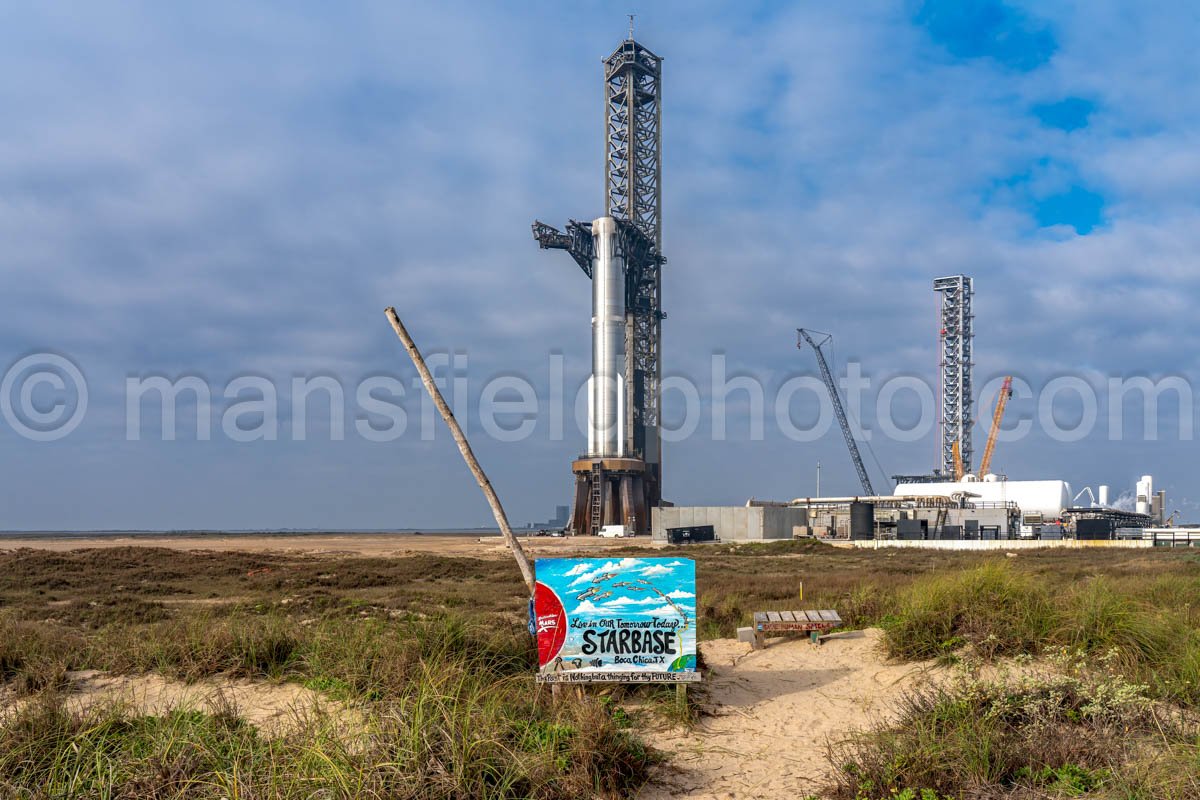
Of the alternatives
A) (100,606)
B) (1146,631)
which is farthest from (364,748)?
(100,606)

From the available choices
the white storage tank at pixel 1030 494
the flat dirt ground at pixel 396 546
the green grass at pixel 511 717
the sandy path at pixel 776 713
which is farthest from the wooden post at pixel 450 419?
the white storage tank at pixel 1030 494

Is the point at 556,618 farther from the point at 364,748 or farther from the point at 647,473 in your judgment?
the point at 647,473

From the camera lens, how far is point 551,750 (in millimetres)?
6715

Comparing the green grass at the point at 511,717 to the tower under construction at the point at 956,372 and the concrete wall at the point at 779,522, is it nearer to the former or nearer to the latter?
the concrete wall at the point at 779,522

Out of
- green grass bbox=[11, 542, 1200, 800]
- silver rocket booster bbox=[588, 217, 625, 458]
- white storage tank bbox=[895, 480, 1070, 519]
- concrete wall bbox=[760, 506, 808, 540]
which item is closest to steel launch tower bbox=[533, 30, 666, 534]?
silver rocket booster bbox=[588, 217, 625, 458]

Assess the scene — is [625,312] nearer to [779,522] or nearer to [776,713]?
[779,522]

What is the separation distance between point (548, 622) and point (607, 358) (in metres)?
74.5

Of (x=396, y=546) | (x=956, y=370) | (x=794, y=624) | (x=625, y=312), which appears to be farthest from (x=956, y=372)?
(x=794, y=624)

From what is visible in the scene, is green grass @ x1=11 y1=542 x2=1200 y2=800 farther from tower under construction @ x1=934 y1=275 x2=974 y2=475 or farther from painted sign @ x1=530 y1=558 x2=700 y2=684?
tower under construction @ x1=934 y1=275 x2=974 y2=475

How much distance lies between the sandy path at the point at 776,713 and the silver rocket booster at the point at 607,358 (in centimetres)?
7044

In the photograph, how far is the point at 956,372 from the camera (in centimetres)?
12150

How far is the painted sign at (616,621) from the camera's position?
8711mm

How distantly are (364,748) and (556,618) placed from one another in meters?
2.71

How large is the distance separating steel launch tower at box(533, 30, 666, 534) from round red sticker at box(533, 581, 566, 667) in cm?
7432
